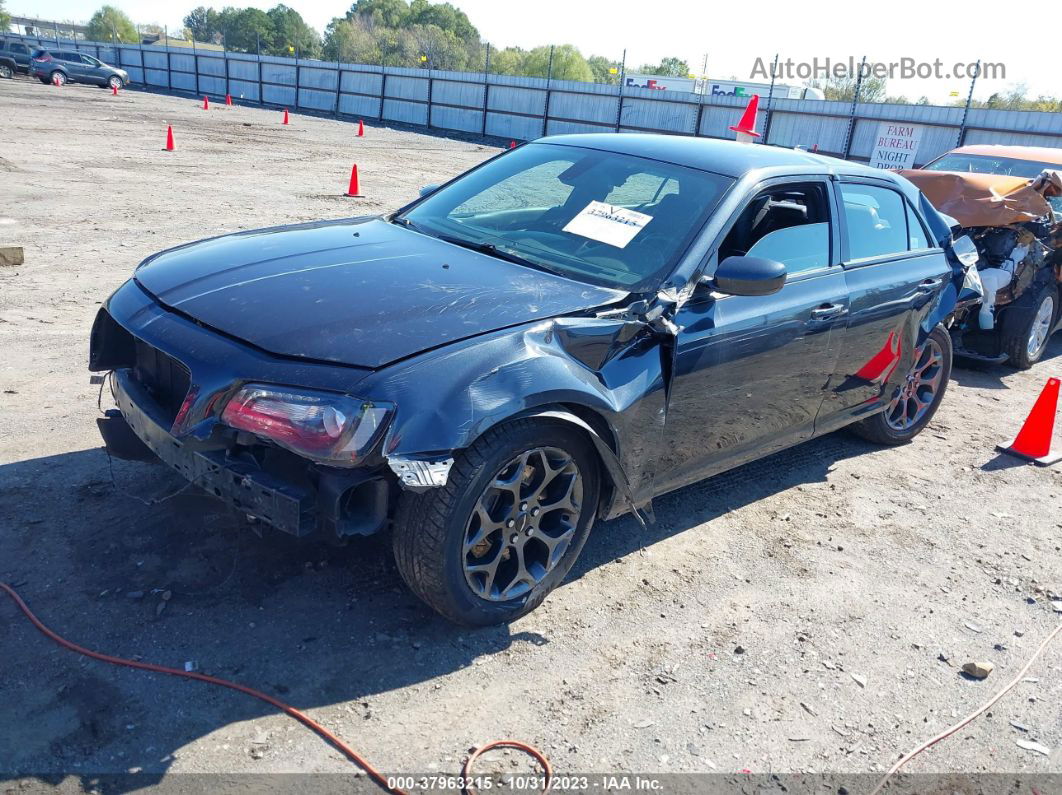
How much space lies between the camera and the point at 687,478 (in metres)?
4.00

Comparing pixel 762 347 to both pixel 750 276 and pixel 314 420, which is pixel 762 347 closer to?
pixel 750 276

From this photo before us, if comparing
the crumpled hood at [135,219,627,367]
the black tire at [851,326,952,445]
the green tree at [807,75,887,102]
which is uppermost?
the green tree at [807,75,887,102]

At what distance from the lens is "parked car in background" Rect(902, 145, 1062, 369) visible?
7.35 m

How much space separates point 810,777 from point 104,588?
8.70ft

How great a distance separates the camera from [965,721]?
3234mm

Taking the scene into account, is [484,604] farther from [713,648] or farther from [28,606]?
[28,606]

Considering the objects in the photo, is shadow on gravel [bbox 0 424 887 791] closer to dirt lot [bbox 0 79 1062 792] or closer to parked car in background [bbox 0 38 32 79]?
dirt lot [bbox 0 79 1062 792]

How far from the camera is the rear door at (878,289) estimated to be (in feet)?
15.1

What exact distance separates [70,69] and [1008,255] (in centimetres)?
4401

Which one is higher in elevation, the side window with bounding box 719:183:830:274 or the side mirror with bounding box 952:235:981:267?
the side window with bounding box 719:183:830:274

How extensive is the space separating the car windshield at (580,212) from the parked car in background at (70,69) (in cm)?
4339

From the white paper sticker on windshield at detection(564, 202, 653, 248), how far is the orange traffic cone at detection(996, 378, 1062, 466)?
3498mm

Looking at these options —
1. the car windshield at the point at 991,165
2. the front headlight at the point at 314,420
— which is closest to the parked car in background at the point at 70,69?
the car windshield at the point at 991,165

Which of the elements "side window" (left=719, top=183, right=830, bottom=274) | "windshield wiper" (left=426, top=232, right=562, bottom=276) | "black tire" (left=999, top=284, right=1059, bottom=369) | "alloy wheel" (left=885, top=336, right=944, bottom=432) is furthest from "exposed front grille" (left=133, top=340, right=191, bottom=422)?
"black tire" (left=999, top=284, right=1059, bottom=369)
